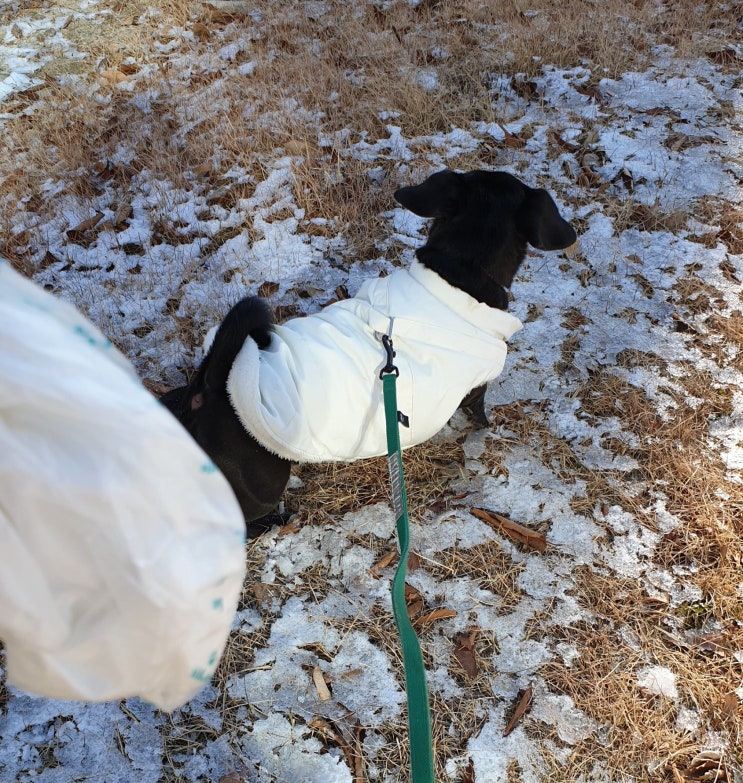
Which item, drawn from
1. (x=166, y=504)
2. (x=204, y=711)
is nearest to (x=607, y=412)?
(x=204, y=711)

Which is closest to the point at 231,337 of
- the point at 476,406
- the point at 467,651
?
the point at 476,406

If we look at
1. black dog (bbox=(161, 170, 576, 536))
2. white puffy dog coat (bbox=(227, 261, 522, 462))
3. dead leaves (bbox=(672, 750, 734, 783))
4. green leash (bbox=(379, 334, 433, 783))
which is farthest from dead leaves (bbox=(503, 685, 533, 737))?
black dog (bbox=(161, 170, 576, 536))

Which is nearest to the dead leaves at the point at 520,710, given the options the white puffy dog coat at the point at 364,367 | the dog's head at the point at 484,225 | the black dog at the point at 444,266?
the white puffy dog coat at the point at 364,367

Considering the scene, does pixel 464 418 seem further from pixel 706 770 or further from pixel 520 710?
pixel 706 770

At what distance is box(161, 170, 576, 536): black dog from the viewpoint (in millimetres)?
2086

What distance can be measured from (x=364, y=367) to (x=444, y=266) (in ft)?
1.69

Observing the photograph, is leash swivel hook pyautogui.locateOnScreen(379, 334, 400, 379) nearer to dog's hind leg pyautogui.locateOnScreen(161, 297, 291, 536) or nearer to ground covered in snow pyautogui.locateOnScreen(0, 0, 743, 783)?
dog's hind leg pyautogui.locateOnScreen(161, 297, 291, 536)

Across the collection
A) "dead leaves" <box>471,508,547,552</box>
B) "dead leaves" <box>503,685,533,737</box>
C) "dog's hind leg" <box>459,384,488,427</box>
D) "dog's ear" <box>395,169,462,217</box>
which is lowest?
"dead leaves" <box>503,685,533,737</box>

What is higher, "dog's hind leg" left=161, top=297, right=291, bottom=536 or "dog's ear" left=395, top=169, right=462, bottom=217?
"dog's ear" left=395, top=169, right=462, bottom=217

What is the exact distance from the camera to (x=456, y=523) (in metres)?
2.54

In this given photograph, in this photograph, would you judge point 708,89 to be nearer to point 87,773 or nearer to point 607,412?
point 607,412

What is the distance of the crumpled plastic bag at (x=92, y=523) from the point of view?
0.71m

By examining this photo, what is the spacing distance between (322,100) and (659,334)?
310 cm

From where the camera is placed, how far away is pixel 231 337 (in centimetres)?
204
